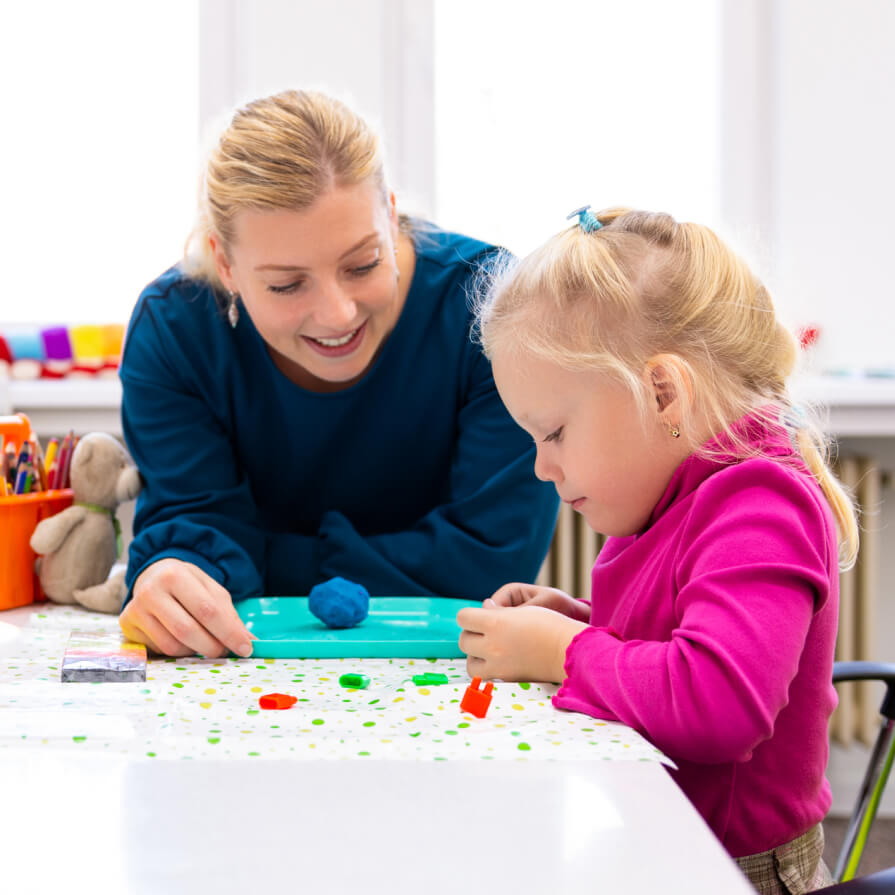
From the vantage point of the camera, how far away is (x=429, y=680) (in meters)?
0.78

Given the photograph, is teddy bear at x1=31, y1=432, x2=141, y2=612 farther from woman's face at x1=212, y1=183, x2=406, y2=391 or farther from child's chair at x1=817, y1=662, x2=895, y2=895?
child's chair at x1=817, y1=662, x2=895, y2=895

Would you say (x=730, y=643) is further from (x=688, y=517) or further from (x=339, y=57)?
(x=339, y=57)

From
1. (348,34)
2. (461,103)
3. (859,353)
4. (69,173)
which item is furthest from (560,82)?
(69,173)

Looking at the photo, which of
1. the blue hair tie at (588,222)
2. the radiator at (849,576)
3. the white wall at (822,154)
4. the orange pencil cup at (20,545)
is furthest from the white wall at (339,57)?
the blue hair tie at (588,222)

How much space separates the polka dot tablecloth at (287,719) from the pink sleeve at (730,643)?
24 mm

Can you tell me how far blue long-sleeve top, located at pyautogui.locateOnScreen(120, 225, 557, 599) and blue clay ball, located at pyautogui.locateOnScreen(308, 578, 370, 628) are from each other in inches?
6.9

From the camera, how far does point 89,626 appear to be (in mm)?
1023

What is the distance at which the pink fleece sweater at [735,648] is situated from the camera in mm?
642

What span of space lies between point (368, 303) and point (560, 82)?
132 cm

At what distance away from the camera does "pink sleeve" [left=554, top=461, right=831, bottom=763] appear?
0.64 meters

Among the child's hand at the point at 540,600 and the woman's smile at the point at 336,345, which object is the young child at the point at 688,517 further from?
the woman's smile at the point at 336,345

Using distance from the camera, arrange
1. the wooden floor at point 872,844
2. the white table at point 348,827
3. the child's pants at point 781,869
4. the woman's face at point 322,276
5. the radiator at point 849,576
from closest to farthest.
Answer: the white table at point 348,827, the child's pants at point 781,869, the woman's face at point 322,276, the wooden floor at point 872,844, the radiator at point 849,576

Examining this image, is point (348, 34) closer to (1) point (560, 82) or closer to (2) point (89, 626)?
(1) point (560, 82)

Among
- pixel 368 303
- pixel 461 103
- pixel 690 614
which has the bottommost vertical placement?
pixel 690 614
